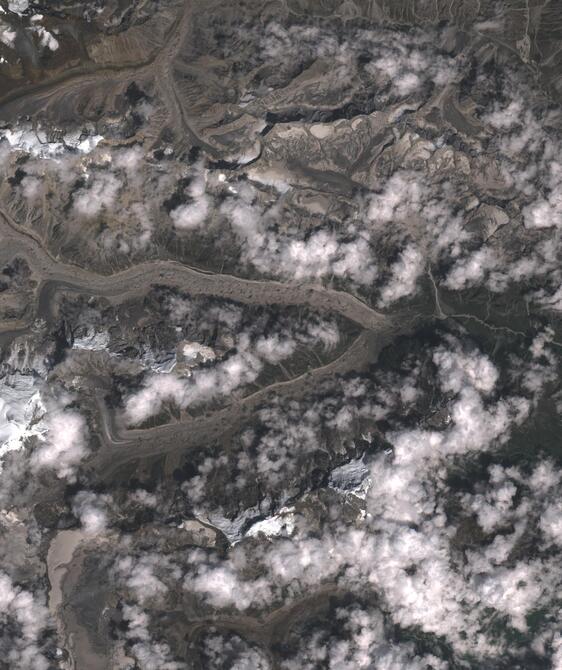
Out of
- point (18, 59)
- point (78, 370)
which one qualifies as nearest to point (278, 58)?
point (18, 59)

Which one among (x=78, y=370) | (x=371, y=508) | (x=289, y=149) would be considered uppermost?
(x=289, y=149)

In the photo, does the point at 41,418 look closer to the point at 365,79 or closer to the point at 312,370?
the point at 312,370

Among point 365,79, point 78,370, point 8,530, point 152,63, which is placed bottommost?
point 8,530

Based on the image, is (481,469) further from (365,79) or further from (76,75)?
(76,75)

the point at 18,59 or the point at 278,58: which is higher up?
the point at 18,59

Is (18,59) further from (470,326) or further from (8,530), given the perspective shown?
(470,326)

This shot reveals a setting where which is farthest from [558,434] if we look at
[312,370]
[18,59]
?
[18,59]
